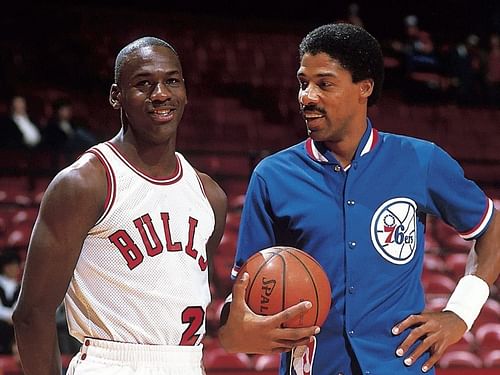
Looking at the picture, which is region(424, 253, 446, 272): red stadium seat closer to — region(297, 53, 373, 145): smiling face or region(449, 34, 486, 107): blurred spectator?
region(449, 34, 486, 107): blurred spectator

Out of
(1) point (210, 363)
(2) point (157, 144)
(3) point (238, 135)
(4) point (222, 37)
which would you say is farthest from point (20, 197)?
(4) point (222, 37)

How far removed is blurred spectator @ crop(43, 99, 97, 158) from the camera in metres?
9.18

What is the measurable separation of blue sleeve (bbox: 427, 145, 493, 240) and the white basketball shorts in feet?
3.40

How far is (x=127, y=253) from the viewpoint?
109 inches

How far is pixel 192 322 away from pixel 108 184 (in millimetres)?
513

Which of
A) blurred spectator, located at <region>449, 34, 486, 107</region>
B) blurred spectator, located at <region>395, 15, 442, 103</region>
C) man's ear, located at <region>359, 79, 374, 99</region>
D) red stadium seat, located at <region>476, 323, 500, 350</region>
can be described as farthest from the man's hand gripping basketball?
blurred spectator, located at <region>449, 34, 486, 107</region>

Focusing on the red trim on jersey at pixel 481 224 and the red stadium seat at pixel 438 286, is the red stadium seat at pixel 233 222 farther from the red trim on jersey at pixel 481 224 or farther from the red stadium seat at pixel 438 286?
the red trim on jersey at pixel 481 224

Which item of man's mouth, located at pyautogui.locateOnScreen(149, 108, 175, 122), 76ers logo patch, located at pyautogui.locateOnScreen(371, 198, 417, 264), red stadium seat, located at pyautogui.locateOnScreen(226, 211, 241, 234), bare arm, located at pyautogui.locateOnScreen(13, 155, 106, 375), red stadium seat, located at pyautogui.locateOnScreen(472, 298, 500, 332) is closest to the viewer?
bare arm, located at pyautogui.locateOnScreen(13, 155, 106, 375)

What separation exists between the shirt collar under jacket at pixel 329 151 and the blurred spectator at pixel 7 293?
427 cm

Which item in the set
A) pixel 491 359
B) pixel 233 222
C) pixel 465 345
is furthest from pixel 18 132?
pixel 491 359

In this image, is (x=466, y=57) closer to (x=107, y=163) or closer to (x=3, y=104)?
(x=3, y=104)

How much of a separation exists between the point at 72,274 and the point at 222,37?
1225 cm

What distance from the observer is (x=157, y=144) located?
2.92 meters

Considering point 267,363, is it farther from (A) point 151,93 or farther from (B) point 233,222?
(A) point 151,93
